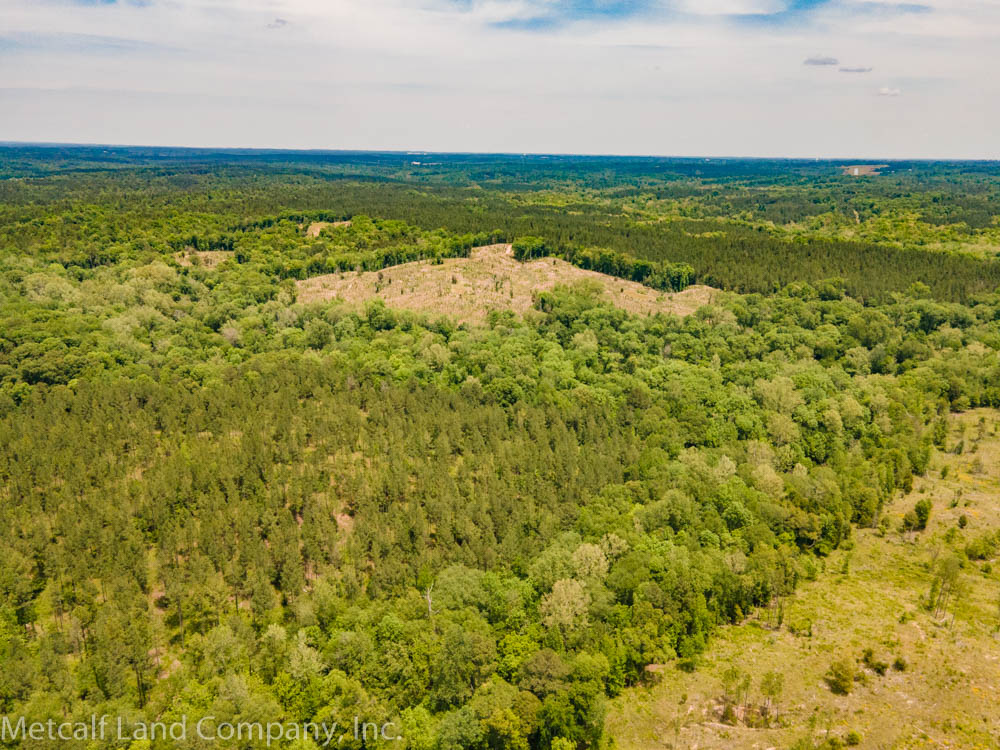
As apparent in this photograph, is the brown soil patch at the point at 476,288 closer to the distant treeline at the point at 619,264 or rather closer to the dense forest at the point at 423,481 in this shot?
the distant treeline at the point at 619,264

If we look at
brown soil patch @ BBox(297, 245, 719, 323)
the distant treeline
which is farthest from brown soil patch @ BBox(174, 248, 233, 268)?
the distant treeline

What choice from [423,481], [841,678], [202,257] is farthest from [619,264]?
[841,678]

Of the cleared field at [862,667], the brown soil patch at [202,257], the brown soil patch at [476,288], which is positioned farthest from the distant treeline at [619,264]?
the cleared field at [862,667]

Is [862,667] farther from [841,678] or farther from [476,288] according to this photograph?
[476,288]

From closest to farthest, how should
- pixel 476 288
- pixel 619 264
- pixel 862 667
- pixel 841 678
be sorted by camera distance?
pixel 841 678 → pixel 862 667 → pixel 476 288 → pixel 619 264

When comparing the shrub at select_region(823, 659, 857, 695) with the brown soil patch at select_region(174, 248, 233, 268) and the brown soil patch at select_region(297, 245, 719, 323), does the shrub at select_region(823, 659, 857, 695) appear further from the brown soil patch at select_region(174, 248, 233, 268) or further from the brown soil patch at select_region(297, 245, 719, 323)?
the brown soil patch at select_region(174, 248, 233, 268)

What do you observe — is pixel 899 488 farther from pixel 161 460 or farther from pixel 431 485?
pixel 161 460

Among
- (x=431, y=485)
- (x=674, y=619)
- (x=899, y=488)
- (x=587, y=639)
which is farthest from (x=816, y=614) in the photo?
(x=431, y=485)
